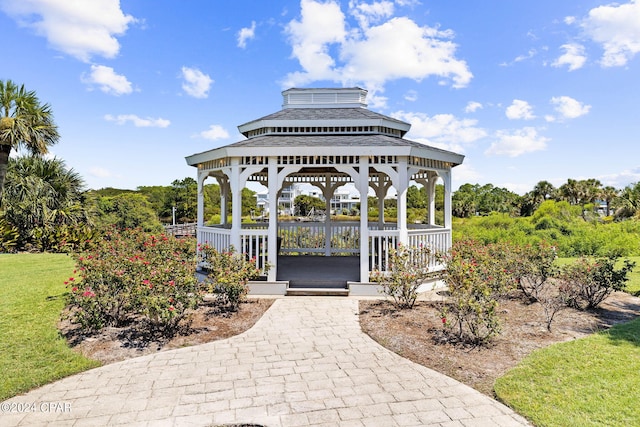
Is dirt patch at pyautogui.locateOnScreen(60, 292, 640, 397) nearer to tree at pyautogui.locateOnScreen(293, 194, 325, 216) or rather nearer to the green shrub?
the green shrub

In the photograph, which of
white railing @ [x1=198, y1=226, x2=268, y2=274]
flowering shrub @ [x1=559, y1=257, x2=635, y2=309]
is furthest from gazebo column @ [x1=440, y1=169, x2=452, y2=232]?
white railing @ [x1=198, y1=226, x2=268, y2=274]

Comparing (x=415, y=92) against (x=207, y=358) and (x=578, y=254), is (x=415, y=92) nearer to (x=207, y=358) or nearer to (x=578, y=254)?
(x=578, y=254)

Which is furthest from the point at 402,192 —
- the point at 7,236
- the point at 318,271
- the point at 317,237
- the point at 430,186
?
the point at 7,236

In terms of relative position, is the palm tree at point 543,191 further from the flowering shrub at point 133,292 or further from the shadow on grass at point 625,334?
the flowering shrub at point 133,292

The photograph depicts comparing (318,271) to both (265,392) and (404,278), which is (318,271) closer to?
(404,278)

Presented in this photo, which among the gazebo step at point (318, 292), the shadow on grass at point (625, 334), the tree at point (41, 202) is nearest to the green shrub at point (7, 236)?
the tree at point (41, 202)

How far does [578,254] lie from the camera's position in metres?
14.7

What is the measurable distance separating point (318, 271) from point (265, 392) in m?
6.04

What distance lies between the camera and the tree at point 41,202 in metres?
14.7

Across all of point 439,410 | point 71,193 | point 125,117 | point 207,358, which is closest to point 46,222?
point 71,193

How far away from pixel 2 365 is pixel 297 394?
380 centimetres

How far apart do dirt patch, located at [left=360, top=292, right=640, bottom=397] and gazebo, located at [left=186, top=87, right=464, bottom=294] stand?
6.35ft

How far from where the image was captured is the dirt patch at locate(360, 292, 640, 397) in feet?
13.8

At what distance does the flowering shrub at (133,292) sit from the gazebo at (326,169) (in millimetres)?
2279
